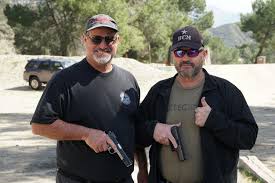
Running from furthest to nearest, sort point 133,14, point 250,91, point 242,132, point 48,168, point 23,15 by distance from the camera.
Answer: point 133,14 → point 23,15 → point 250,91 → point 48,168 → point 242,132

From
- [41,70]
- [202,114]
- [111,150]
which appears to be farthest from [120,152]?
[41,70]

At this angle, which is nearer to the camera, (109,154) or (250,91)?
(109,154)

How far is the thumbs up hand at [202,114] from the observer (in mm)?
3213

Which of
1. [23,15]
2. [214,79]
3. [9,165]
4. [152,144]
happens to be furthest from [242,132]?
[23,15]

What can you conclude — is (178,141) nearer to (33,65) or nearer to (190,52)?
(190,52)

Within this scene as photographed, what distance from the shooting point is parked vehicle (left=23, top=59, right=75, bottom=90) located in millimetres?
25156

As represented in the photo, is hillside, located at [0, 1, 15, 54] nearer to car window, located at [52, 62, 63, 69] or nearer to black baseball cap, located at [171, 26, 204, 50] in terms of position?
car window, located at [52, 62, 63, 69]

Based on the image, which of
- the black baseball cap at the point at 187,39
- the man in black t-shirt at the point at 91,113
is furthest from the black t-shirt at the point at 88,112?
the black baseball cap at the point at 187,39

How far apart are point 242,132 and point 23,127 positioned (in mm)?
10792

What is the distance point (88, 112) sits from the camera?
3447mm

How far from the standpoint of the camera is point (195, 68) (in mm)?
3369

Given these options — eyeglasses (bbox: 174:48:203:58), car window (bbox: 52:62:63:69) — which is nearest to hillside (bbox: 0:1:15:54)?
car window (bbox: 52:62:63:69)

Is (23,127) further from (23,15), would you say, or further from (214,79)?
(23,15)

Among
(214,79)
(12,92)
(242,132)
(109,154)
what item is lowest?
(12,92)
